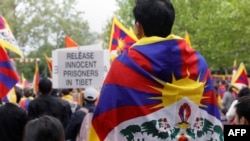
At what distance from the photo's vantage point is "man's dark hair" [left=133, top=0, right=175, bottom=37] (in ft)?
12.3

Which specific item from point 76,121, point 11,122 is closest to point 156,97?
point 11,122

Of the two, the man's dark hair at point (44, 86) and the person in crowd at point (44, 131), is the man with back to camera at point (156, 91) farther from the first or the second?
the man's dark hair at point (44, 86)

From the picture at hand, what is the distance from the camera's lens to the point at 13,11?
52.3 metres

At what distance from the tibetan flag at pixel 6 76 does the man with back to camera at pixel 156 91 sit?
161 inches

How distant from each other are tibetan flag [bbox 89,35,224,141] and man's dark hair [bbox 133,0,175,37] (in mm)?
68

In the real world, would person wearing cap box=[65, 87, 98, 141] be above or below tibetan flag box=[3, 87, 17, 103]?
below

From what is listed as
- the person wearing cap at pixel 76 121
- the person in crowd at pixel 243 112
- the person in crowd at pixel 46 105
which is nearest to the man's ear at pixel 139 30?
the person in crowd at pixel 243 112

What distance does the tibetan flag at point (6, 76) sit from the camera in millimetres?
7605

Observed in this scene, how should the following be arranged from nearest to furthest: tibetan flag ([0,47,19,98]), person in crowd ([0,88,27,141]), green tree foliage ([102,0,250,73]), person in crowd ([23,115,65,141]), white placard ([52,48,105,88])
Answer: person in crowd ([23,115,65,141])
person in crowd ([0,88,27,141])
tibetan flag ([0,47,19,98])
white placard ([52,48,105,88])
green tree foliage ([102,0,250,73])

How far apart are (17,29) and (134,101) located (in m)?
49.6

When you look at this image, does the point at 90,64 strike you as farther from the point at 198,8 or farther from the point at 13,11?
the point at 13,11

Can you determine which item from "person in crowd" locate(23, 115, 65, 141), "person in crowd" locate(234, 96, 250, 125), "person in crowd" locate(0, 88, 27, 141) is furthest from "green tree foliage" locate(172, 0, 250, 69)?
"person in crowd" locate(23, 115, 65, 141)

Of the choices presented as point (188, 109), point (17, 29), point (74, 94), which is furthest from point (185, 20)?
point (188, 109)

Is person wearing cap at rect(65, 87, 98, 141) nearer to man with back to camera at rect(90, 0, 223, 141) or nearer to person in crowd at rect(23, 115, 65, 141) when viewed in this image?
person in crowd at rect(23, 115, 65, 141)
